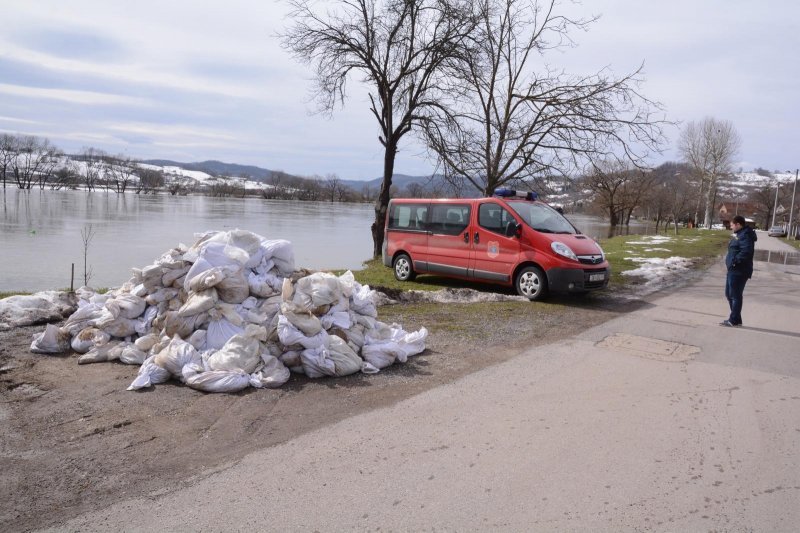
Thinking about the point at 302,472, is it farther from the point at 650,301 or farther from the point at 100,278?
the point at 100,278

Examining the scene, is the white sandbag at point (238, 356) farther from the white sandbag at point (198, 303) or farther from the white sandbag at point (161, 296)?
the white sandbag at point (161, 296)

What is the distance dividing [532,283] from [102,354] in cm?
764

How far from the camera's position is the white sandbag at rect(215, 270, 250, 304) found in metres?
6.20

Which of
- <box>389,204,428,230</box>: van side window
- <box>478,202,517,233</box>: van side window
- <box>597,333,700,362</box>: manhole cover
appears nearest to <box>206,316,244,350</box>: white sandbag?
<box>597,333,700,362</box>: manhole cover

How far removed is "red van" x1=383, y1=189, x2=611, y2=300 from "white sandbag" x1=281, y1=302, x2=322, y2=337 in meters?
5.91

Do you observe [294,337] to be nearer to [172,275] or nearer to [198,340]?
[198,340]

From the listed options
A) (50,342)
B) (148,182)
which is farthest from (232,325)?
(148,182)

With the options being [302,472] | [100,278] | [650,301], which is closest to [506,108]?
[650,301]

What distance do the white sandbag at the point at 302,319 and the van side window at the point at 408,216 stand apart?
7.03 meters

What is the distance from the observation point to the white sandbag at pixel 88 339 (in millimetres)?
6059

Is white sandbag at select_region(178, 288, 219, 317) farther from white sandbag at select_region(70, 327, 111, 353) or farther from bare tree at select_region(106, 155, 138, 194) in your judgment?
bare tree at select_region(106, 155, 138, 194)

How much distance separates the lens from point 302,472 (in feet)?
12.1

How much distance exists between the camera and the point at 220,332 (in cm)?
579

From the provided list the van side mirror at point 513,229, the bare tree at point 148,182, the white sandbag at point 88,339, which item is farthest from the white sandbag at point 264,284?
the bare tree at point 148,182
